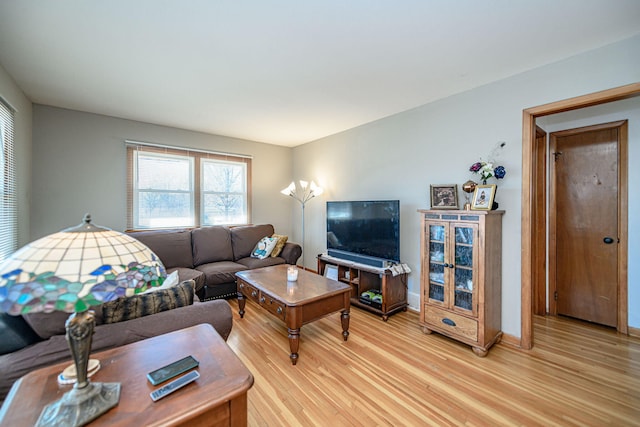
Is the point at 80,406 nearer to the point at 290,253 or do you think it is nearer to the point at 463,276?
the point at 463,276

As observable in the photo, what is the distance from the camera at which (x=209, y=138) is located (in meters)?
4.26

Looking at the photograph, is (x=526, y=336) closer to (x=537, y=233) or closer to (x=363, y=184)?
(x=537, y=233)

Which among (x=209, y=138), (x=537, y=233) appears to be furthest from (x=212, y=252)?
(x=537, y=233)

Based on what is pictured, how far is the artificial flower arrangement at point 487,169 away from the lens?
2357 millimetres

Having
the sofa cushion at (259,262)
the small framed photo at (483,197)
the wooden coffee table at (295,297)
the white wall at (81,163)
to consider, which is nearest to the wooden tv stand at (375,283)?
the wooden coffee table at (295,297)

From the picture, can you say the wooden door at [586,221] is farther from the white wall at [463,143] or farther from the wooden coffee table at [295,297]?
the wooden coffee table at [295,297]

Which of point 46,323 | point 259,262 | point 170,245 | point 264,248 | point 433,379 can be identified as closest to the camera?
point 46,323

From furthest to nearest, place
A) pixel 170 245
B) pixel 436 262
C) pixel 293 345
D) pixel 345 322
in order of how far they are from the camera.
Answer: pixel 170 245
pixel 436 262
pixel 345 322
pixel 293 345

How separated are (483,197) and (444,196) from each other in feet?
1.29

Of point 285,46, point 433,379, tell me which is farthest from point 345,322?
point 285,46

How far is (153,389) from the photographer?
3.02 ft

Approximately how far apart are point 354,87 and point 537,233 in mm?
2706

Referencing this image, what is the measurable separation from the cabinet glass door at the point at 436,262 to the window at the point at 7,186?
3.83 meters

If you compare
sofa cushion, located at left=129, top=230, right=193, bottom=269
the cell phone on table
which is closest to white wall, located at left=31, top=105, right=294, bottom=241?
sofa cushion, located at left=129, top=230, right=193, bottom=269
